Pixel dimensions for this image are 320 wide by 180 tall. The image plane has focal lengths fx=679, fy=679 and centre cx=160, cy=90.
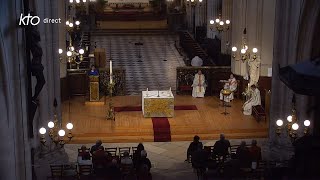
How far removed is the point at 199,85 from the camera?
31.2 meters

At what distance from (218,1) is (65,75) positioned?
1450 cm

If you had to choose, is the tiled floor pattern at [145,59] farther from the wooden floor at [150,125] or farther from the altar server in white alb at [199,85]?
the wooden floor at [150,125]

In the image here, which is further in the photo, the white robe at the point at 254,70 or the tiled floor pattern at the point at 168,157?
the white robe at the point at 254,70

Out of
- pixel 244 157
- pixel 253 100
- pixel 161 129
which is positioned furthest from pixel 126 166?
pixel 253 100

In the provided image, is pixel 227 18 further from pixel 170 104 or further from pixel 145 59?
pixel 170 104

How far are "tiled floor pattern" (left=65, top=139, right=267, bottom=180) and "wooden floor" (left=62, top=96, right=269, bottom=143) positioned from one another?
1.22 ft

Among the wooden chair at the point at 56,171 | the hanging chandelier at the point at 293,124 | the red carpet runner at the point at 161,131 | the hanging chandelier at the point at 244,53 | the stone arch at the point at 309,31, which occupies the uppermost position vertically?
the stone arch at the point at 309,31

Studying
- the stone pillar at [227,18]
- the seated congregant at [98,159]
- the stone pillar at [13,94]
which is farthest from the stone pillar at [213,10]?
the stone pillar at [13,94]

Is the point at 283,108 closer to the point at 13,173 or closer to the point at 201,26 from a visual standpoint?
the point at 13,173

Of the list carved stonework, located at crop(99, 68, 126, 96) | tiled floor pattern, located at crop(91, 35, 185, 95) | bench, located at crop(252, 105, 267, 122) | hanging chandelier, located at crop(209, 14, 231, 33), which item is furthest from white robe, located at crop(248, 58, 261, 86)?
carved stonework, located at crop(99, 68, 126, 96)

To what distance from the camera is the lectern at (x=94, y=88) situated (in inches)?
1166

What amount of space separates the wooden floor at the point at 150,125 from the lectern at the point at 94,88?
41 cm

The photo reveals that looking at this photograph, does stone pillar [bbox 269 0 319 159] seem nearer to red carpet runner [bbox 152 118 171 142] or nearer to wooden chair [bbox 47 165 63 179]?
red carpet runner [bbox 152 118 171 142]

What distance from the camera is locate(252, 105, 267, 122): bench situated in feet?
88.7
